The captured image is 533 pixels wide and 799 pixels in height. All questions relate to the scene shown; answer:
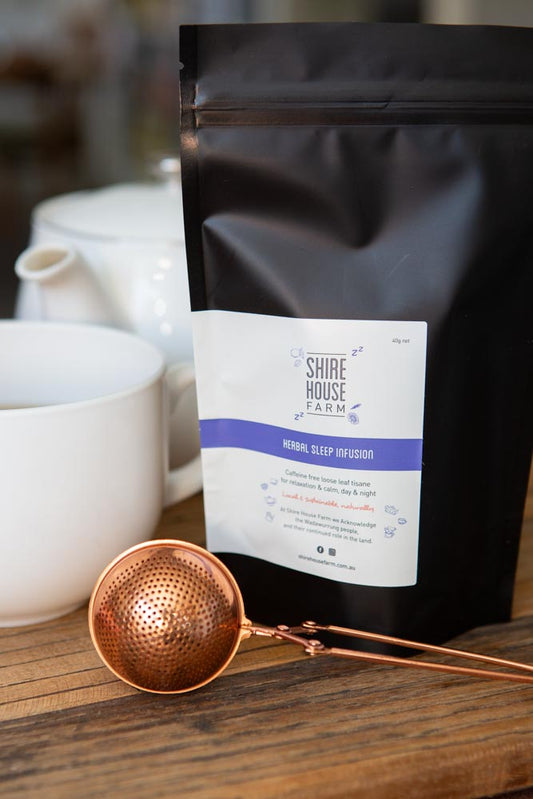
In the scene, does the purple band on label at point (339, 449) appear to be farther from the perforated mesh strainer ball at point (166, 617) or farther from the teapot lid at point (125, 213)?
the teapot lid at point (125, 213)

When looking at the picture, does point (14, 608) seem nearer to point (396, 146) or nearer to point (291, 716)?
point (291, 716)

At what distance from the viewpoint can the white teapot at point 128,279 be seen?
2.14ft

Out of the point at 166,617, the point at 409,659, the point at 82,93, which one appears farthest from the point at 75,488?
the point at 82,93

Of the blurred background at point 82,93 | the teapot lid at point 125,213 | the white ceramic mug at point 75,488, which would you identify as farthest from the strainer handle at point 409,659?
the blurred background at point 82,93

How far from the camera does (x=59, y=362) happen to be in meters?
0.62

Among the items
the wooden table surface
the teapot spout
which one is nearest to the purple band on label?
the wooden table surface

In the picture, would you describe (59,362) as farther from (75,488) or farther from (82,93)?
(82,93)

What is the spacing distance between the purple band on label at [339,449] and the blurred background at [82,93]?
11.7 feet

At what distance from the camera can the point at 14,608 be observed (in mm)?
497

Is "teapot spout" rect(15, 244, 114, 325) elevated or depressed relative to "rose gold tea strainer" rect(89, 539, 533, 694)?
elevated

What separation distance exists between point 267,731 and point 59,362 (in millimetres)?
308

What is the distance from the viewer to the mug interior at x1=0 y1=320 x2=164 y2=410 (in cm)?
60

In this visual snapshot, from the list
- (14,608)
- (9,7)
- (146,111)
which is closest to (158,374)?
(14,608)

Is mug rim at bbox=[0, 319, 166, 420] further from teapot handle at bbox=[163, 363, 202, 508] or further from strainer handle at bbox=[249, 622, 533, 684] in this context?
strainer handle at bbox=[249, 622, 533, 684]
